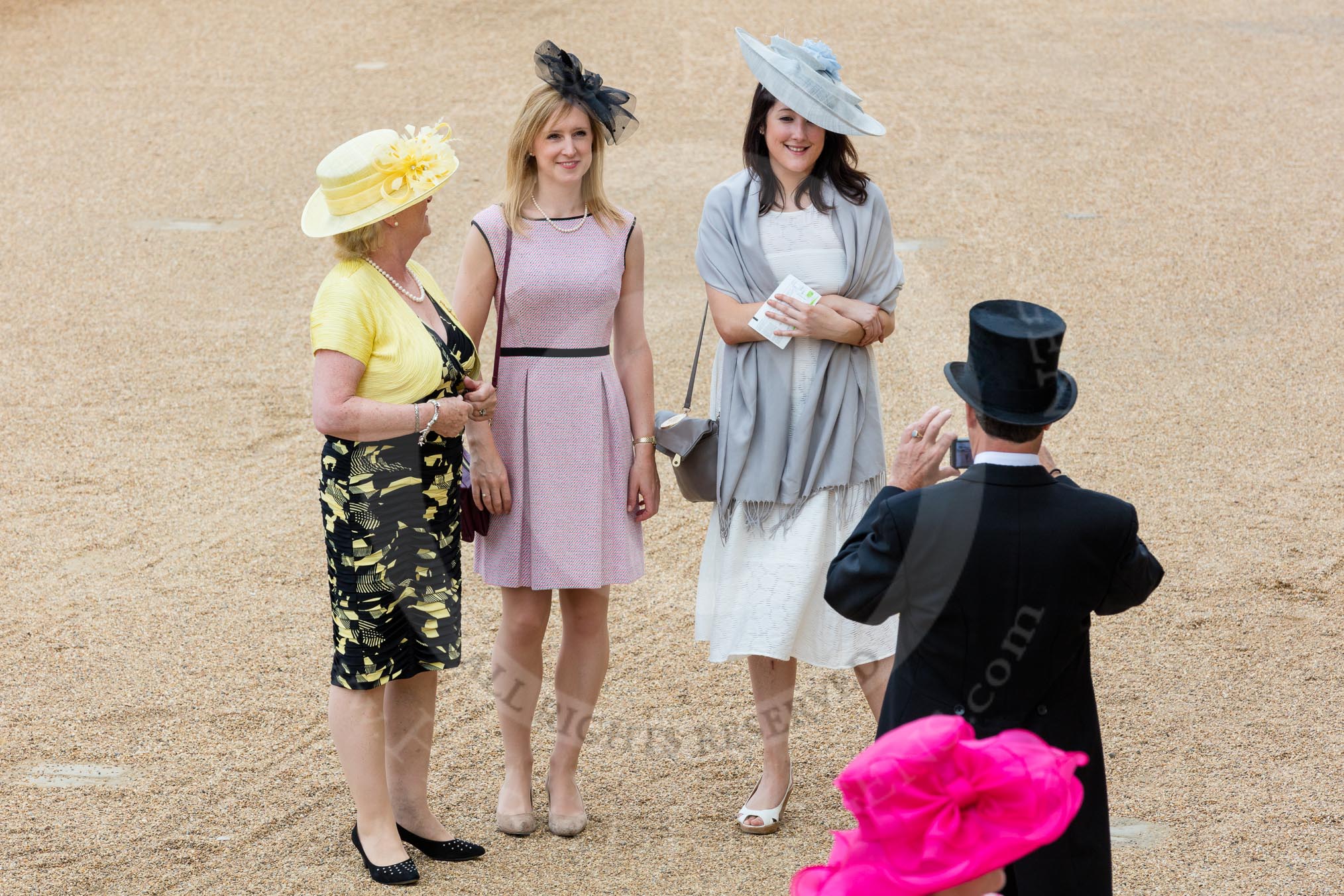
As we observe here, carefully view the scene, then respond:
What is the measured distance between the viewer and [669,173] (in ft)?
34.3

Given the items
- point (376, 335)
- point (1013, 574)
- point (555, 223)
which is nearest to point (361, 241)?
point (376, 335)

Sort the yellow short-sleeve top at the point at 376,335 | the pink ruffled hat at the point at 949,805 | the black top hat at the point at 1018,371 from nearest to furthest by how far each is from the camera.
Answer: the pink ruffled hat at the point at 949,805
the black top hat at the point at 1018,371
the yellow short-sleeve top at the point at 376,335

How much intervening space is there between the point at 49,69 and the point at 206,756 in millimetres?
9927

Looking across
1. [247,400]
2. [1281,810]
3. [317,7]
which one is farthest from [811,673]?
[317,7]

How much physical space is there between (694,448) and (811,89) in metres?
1.06

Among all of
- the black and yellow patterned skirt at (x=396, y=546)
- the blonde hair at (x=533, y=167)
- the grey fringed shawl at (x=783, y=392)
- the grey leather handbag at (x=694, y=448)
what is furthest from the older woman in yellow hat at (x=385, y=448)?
the grey fringed shawl at (x=783, y=392)

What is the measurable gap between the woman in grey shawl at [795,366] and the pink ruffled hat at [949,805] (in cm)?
176

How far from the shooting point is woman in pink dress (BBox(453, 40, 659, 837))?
3836 millimetres

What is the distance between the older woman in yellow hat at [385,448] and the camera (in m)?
3.45

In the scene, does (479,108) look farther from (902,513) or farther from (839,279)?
(902,513)

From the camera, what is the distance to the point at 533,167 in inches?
154

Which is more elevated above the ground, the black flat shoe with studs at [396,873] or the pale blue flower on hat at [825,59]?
the pale blue flower on hat at [825,59]

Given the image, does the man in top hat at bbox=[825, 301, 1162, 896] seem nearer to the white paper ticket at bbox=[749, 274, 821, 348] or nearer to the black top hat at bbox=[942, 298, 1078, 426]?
the black top hat at bbox=[942, 298, 1078, 426]

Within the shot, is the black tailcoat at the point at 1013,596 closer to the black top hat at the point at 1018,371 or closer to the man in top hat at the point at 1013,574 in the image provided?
the man in top hat at the point at 1013,574
